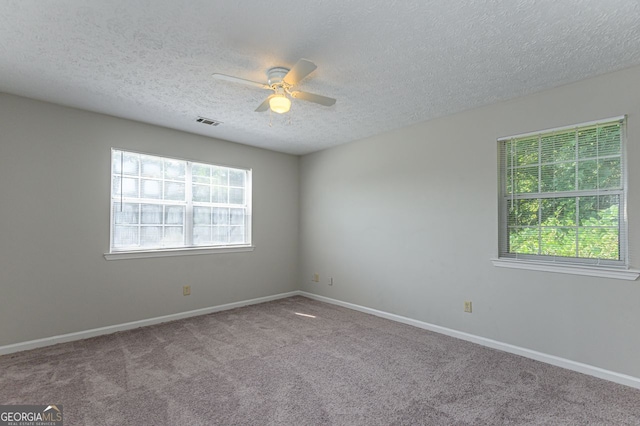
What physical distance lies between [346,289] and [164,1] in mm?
4000

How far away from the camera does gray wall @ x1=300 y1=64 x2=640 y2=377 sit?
2.57 meters

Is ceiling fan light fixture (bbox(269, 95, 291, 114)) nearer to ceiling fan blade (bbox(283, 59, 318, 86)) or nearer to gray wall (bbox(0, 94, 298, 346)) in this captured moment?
ceiling fan blade (bbox(283, 59, 318, 86))

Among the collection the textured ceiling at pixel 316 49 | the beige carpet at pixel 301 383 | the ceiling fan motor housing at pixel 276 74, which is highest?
the textured ceiling at pixel 316 49

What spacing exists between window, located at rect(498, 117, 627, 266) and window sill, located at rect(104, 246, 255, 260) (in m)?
3.49

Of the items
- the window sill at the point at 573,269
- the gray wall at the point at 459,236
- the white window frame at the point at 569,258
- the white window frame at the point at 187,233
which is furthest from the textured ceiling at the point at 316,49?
the window sill at the point at 573,269

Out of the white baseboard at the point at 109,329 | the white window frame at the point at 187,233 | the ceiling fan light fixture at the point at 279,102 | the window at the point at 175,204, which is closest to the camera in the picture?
the ceiling fan light fixture at the point at 279,102

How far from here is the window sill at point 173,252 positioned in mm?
3640

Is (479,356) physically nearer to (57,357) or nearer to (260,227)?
(260,227)

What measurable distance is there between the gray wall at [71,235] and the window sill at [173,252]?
2.5 inches

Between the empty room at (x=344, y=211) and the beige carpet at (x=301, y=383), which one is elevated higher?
the empty room at (x=344, y=211)

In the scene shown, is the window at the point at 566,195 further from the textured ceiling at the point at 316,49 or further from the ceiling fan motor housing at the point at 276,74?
the ceiling fan motor housing at the point at 276,74

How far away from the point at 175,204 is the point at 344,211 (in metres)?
2.40

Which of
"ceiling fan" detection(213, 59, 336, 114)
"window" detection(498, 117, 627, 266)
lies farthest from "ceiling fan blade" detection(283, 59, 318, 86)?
"window" detection(498, 117, 627, 266)

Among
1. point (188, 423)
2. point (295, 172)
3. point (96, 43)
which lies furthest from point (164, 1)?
point (295, 172)
